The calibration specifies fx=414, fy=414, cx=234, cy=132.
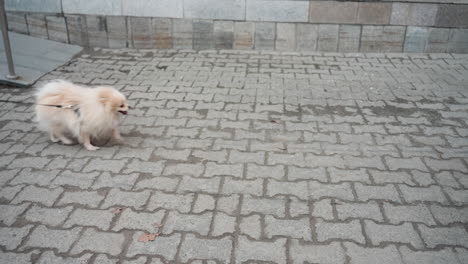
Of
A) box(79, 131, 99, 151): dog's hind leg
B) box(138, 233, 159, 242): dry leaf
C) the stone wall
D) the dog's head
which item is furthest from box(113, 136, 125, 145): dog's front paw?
the stone wall

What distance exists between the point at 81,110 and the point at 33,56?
3.87m

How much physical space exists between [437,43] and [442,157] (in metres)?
4.37

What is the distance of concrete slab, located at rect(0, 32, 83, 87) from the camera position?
255 inches

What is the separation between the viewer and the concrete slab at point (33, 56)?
6476mm

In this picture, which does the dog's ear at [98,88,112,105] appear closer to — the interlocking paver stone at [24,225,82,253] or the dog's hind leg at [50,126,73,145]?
the dog's hind leg at [50,126,73,145]

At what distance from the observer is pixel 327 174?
4.01 m

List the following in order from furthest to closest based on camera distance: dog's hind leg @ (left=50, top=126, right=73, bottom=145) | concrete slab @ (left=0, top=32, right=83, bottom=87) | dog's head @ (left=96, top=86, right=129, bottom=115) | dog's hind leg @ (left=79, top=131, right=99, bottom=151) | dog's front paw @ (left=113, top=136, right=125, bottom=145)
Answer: concrete slab @ (left=0, top=32, right=83, bottom=87) < dog's front paw @ (left=113, top=136, right=125, bottom=145) < dog's hind leg @ (left=50, top=126, right=73, bottom=145) < dog's hind leg @ (left=79, top=131, right=99, bottom=151) < dog's head @ (left=96, top=86, right=129, bottom=115)

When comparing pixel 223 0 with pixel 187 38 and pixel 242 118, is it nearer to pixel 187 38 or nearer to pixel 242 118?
pixel 187 38

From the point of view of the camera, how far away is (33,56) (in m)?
7.34

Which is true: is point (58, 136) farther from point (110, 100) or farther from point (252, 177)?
point (252, 177)

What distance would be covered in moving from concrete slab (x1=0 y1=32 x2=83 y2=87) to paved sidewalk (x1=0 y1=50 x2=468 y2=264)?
0.60 meters

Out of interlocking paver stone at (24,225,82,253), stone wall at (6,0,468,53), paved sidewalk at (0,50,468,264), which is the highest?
stone wall at (6,0,468,53)

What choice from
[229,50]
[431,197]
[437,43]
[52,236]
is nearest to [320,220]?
[431,197]

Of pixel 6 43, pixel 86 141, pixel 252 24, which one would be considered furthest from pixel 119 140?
pixel 252 24
